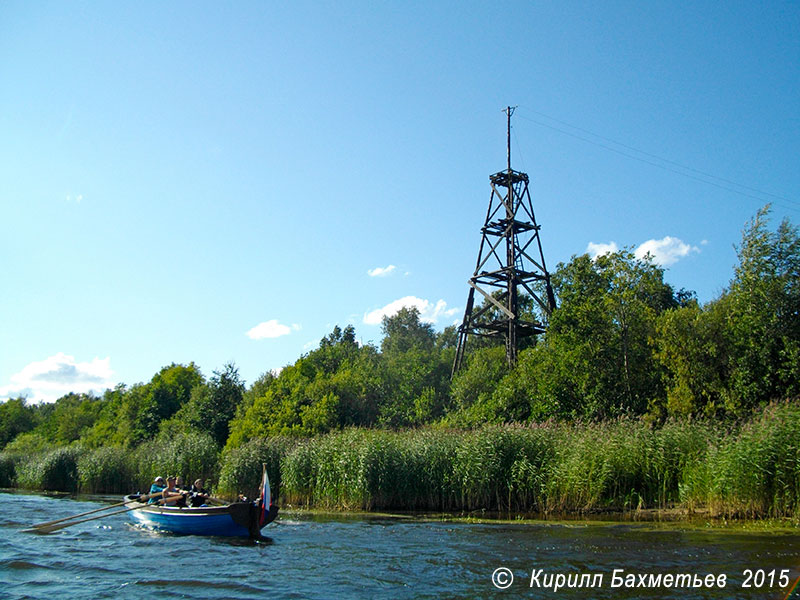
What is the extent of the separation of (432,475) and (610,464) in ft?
22.7

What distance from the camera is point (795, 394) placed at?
2381cm

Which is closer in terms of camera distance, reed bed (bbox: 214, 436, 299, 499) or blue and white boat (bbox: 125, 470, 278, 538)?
blue and white boat (bbox: 125, 470, 278, 538)

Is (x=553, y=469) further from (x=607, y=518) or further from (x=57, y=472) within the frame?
(x=57, y=472)

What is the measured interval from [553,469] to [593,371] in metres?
10.2

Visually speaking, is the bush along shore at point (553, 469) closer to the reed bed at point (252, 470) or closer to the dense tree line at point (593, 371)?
the reed bed at point (252, 470)

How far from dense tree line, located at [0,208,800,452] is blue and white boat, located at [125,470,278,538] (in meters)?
15.2

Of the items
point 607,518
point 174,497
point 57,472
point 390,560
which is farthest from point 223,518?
point 57,472

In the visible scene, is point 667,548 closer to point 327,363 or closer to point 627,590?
point 627,590

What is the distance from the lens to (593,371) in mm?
29984

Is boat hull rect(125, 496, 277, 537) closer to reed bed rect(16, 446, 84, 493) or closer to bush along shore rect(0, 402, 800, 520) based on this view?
bush along shore rect(0, 402, 800, 520)

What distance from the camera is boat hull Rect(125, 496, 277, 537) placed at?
1814cm

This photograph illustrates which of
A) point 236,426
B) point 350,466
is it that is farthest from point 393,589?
point 236,426

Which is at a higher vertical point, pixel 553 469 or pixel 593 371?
pixel 593 371

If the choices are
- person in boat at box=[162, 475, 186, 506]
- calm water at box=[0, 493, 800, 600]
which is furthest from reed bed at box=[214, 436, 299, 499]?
calm water at box=[0, 493, 800, 600]
